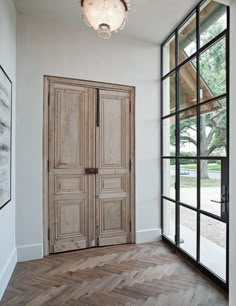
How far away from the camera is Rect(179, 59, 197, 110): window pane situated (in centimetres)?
282

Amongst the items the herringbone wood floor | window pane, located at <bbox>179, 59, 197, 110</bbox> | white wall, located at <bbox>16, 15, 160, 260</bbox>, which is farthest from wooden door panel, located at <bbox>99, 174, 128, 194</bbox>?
window pane, located at <bbox>179, 59, 197, 110</bbox>

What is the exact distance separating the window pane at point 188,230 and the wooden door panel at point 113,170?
876 millimetres

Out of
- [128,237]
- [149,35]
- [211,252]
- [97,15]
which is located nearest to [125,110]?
[149,35]

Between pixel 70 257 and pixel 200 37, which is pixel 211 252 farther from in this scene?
pixel 200 37

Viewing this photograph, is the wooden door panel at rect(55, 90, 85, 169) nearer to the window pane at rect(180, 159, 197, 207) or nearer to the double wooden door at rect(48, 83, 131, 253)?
the double wooden door at rect(48, 83, 131, 253)

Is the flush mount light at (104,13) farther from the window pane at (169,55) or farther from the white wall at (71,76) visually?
the window pane at (169,55)

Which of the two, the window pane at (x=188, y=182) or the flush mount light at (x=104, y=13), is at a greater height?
the flush mount light at (x=104, y=13)

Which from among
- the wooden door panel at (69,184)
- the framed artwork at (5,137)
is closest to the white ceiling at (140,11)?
the framed artwork at (5,137)

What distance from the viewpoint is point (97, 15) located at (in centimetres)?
185

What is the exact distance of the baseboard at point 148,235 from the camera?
3498mm

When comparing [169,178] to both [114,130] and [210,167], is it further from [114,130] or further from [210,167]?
[114,130]

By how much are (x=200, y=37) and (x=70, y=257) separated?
11.0 ft

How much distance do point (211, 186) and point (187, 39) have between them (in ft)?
6.65

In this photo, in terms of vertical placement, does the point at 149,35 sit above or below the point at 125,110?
above
